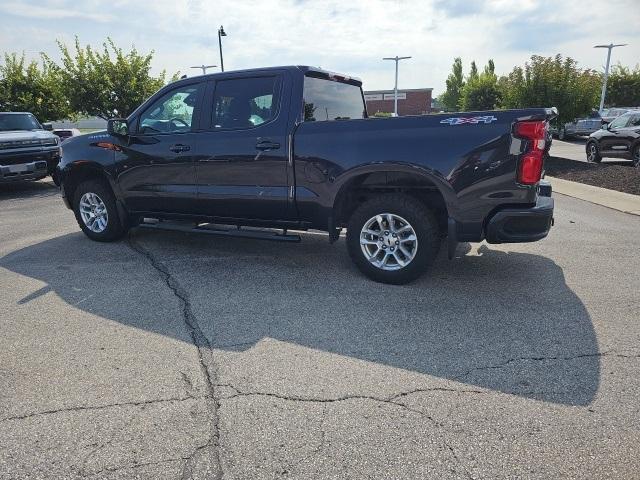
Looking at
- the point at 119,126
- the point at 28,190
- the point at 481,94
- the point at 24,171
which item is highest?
the point at 481,94

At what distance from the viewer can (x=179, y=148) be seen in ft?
17.8

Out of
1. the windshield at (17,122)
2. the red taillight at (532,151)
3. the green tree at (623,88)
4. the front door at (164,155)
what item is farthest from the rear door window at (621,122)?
the green tree at (623,88)

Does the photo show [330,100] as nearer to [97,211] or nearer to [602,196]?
[97,211]

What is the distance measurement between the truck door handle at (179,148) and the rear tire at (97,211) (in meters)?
1.33

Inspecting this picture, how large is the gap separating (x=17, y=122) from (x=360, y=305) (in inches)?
462

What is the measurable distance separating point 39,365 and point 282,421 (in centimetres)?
183

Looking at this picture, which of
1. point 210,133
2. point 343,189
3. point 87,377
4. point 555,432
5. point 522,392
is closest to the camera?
point 555,432

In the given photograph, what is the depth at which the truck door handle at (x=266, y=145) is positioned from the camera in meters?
4.84

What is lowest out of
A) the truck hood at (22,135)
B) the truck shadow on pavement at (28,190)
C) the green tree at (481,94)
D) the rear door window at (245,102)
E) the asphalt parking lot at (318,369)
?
the truck shadow on pavement at (28,190)

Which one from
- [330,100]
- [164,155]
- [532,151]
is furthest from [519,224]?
[164,155]

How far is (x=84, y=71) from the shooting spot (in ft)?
52.9

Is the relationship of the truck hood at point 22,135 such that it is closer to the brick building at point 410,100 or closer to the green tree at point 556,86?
the green tree at point 556,86

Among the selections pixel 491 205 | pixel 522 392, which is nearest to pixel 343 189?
pixel 491 205

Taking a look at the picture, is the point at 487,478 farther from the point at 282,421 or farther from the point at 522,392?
the point at 282,421
